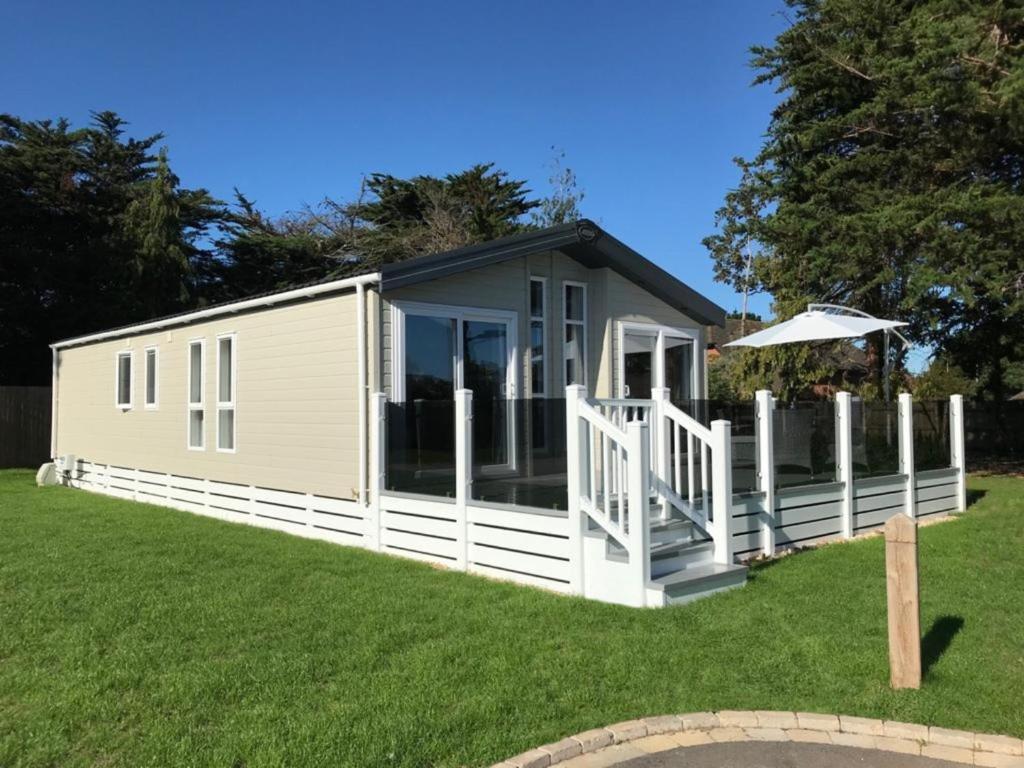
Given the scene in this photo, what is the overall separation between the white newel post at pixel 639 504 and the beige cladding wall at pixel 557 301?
355 centimetres

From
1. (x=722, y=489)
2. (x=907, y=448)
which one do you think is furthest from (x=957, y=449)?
(x=722, y=489)

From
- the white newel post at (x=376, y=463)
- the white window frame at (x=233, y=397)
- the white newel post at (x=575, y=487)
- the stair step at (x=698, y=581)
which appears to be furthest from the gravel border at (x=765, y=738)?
the white window frame at (x=233, y=397)

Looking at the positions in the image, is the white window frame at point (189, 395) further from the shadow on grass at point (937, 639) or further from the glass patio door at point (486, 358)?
the shadow on grass at point (937, 639)

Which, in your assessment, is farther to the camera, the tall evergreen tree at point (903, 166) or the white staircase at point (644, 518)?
the tall evergreen tree at point (903, 166)

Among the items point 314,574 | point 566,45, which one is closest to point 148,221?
point 566,45

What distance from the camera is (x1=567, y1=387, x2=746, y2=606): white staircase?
542 centimetres

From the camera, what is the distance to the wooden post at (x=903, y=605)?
3943 mm

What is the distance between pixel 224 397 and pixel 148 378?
267cm

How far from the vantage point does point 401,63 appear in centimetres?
1593

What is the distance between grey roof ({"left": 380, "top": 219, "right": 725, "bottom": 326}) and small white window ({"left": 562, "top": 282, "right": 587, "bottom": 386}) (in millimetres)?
423

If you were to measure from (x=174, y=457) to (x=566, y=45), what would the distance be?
1093 cm

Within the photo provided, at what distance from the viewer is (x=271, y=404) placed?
9242mm

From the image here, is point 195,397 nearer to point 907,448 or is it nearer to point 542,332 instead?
point 542,332

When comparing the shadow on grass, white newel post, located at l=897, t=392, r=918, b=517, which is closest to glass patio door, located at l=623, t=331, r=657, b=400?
white newel post, located at l=897, t=392, r=918, b=517
